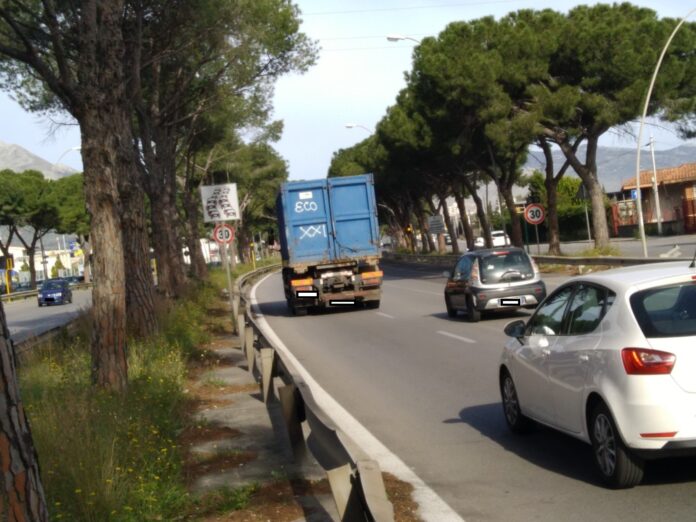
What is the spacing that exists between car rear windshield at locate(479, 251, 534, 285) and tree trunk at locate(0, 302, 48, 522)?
16.3m

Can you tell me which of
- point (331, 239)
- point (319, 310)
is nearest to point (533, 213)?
point (319, 310)

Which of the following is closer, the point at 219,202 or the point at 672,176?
the point at 219,202

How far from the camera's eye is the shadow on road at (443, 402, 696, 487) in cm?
707

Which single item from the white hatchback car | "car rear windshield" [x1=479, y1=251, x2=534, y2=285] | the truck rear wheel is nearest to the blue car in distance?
the truck rear wheel

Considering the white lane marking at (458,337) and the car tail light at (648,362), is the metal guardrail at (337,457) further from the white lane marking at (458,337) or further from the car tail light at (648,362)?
the white lane marking at (458,337)

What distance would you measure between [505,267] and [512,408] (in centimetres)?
1145

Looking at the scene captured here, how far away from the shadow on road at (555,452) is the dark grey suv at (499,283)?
31.2ft

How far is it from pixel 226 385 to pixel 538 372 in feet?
20.2

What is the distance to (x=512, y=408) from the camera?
8.76 metres

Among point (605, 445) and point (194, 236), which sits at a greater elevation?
point (194, 236)

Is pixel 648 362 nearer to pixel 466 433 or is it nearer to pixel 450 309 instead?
pixel 466 433

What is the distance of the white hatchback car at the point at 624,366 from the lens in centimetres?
622

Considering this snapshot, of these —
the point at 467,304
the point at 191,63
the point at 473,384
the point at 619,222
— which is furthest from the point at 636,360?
the point at 619,222

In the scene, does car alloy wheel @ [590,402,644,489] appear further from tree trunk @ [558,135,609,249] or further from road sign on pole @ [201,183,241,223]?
tree trunk @ [558,135,609,249]
